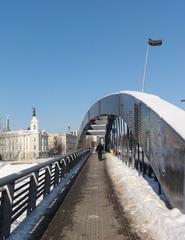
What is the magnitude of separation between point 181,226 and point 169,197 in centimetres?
231

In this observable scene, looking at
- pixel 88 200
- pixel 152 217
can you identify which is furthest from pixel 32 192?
pixel 152 217

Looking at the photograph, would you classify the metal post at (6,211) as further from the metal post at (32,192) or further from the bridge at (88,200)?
the metal post at (32,192)

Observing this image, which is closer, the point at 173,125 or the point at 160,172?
the point at 173,125

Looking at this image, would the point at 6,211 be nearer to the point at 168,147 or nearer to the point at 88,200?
the point at 168,147

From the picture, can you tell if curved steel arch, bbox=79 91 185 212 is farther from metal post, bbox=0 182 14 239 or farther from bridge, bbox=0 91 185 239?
metal post, bbox=0 182 14 239

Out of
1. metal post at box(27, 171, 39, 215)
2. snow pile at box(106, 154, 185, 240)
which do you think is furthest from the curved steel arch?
metal post at box(27, 171, 39, 215)

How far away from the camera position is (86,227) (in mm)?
8086

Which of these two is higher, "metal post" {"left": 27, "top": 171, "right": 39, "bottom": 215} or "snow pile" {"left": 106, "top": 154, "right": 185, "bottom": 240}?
"metal post" {"left": 27, "top": 171, "right": 39, "bottom": 215}

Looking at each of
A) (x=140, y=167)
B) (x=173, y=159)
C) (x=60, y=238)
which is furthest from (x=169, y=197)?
(x=140, y=167)

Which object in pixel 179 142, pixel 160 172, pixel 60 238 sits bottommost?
pixel 60 238

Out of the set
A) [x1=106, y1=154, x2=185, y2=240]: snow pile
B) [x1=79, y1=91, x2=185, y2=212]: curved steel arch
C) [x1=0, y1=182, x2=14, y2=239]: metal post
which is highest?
[x1=79, y1=91, x2=185, y2=212]: curved steel arch

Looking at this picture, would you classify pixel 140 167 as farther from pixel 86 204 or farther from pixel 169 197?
pixel 169 197

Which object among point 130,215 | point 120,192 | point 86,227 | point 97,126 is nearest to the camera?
point 86,227

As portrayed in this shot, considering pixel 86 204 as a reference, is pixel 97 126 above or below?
above
